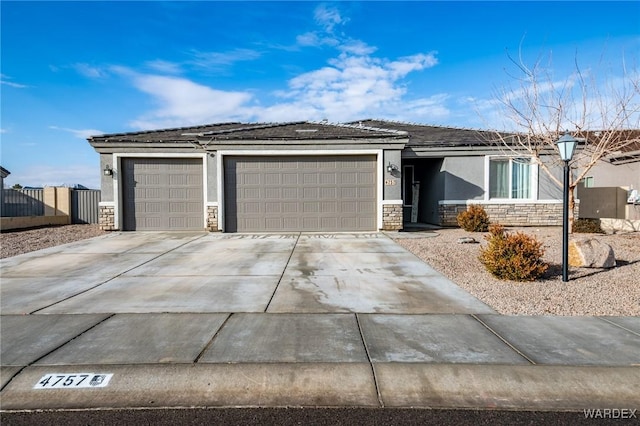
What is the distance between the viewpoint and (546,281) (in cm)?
Answer: 723

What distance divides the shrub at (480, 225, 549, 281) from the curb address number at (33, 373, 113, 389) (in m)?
6.49

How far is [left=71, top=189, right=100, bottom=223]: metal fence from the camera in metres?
18.6

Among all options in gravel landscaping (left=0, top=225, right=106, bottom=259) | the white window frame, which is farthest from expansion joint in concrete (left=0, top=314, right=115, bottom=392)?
the white window frame

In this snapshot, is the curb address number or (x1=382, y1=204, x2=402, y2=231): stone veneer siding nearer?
the curb address number

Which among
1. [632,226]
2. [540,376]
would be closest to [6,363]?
[540,376]

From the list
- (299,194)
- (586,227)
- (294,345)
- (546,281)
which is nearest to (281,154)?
(299,194)

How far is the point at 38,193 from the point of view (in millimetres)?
18188

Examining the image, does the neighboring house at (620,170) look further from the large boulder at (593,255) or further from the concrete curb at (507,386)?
the concrete curb at (507,386)

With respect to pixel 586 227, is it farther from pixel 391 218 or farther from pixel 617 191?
pixel 391 218

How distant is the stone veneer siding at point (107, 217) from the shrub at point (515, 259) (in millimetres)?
13310

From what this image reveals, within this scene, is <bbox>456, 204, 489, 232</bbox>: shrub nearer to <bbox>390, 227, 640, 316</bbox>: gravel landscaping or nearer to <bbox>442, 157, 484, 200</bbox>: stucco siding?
<bbox>442, 157, 484, 200</bbox>: stucco siding

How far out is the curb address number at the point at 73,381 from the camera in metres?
3.61

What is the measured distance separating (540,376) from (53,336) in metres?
5.36

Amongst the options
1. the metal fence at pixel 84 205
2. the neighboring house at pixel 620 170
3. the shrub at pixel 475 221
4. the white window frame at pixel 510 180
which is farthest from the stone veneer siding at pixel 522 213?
the metal fence at pixel 84 205
